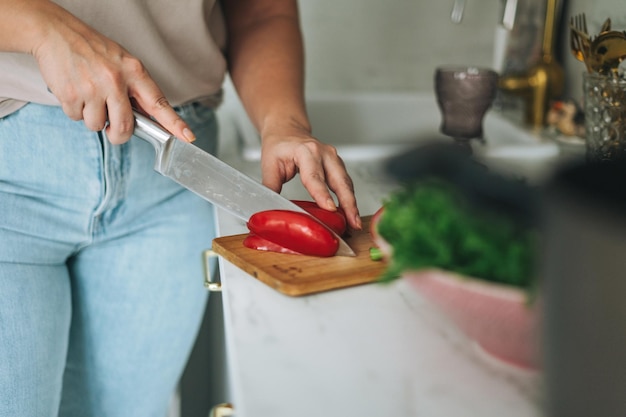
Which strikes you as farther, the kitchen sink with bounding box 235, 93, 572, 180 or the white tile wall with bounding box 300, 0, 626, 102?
the white tile wall with bounding box 300, 0, 626, 102

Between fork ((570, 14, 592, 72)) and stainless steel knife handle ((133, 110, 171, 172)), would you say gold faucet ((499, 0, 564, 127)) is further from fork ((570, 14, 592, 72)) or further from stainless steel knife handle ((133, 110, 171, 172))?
stainless steel knife handle ((133, 110, 171, 172))

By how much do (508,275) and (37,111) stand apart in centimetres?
62

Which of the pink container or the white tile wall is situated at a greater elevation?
the white tile wall

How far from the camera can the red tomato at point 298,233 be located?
704 millimetres

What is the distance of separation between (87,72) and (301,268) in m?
0.30

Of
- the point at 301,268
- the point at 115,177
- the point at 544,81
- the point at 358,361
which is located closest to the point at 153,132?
the point at 115,177

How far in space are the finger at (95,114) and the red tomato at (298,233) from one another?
0.20m

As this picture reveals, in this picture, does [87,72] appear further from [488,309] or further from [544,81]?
[544,81]

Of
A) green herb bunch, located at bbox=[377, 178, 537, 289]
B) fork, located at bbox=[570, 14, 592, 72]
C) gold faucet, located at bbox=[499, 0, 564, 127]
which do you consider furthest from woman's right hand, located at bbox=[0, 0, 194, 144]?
gold faucet, located at bbox=[499, 0, 564, 127]

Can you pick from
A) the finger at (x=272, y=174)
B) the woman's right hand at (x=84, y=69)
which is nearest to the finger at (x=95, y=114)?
the woman's right hand at (x=84, y=69)

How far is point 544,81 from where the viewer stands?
136 centimetres

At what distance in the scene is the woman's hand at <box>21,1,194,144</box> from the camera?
27.2 inches

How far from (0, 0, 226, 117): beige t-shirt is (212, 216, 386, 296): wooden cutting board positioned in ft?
0.87

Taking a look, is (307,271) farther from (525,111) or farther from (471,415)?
(525,111)
